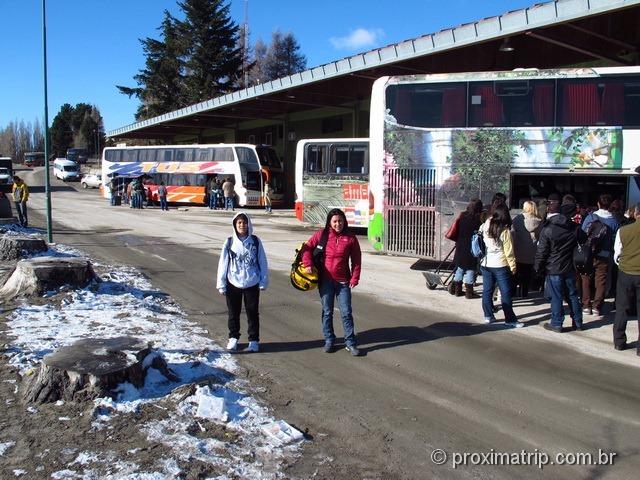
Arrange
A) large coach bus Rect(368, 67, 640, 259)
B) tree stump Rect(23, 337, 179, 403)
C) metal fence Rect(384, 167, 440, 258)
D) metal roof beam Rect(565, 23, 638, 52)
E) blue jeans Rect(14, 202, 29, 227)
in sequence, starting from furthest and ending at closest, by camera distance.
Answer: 1. blue jeans Rect(14, 202, 29, 227)
2. metal roof beam Rect(565, 23, 638, 52)
3. metal fence Rect(384, 167, 440, 258)
4. large coach bus Rect(368, 67, 640, 259)
5. tree stump Rect(23, 337, 179, 403)

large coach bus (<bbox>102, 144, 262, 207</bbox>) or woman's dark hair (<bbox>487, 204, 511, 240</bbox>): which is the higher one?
large coach bus (<bbox>102, 144, 262, 207</bbox>)

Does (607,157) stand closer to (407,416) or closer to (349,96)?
(407,416)

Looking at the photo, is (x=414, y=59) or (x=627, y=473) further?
(x=414, y=59)

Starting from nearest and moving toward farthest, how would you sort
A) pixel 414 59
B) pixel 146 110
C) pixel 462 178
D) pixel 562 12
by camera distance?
1. pixel 462 178
2. pixel 562 12
3. pixel 414 59
4. pixel 146 110

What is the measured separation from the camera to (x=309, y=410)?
483 centimetres

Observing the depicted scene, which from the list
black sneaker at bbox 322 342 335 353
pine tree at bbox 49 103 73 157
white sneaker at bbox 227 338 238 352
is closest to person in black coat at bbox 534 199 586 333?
black sneaker at bbox 322 342 335 353

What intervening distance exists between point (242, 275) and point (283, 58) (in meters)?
73.8

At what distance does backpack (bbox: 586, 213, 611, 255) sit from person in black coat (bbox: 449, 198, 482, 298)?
157 cm

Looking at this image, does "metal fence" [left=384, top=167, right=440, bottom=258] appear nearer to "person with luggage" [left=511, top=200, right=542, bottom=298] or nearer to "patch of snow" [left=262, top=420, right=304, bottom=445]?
"person with luggage" [left=511, top=200, right=542, bottom=298]

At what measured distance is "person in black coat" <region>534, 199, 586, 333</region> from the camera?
23.9 feet

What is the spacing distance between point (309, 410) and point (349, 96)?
28.4 meters

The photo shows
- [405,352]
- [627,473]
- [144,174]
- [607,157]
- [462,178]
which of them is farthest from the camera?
[144,174]

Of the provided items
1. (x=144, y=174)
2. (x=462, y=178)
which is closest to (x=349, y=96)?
(x=144, y=174)

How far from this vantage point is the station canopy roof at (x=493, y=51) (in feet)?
54.2
